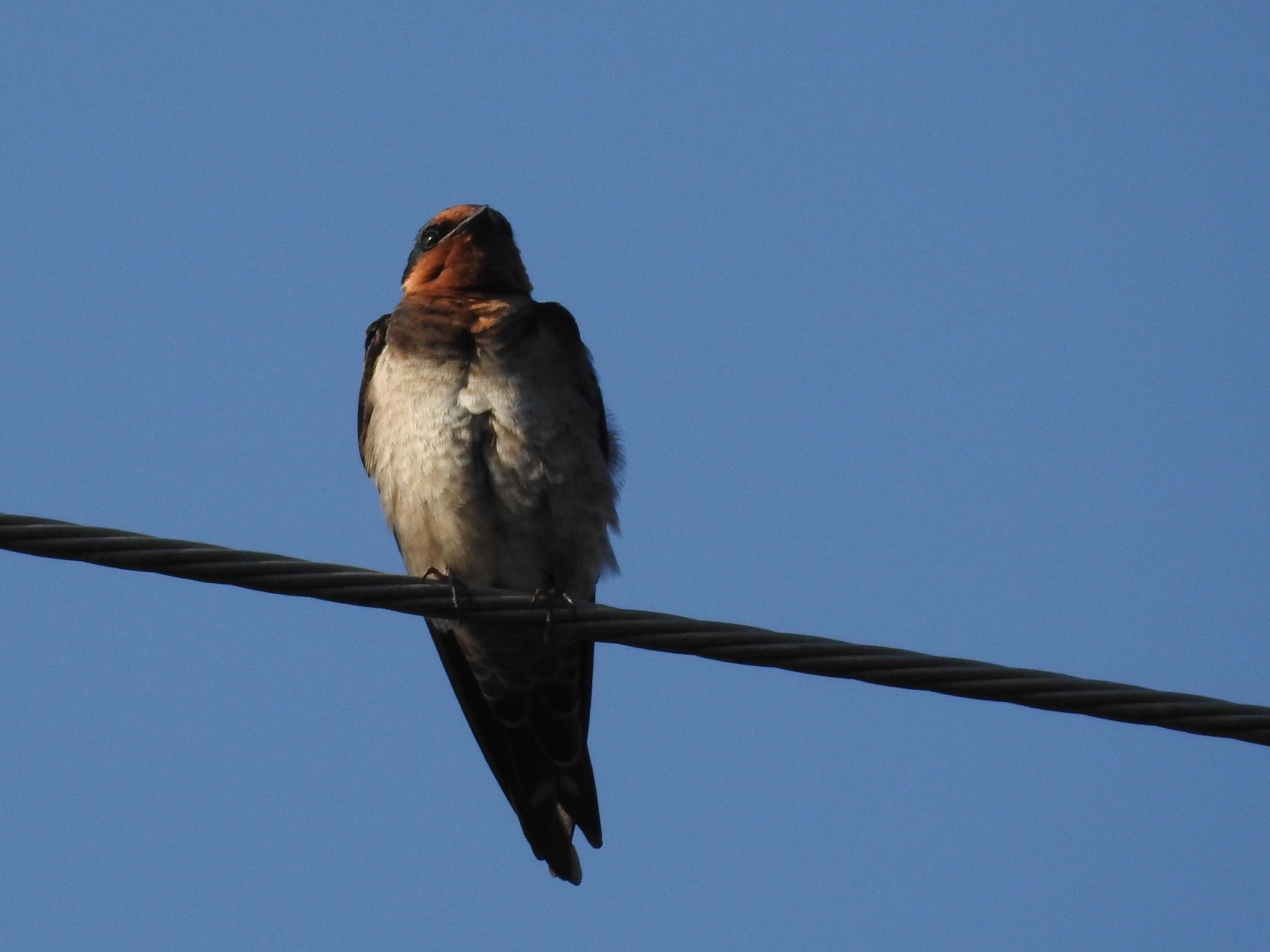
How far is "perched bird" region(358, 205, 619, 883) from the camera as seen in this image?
7066mm

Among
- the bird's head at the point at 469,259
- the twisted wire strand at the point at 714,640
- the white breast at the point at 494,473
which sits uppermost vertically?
the bird's head at the point at 469,259

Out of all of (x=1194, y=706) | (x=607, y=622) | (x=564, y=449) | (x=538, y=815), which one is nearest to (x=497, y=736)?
(x=538, y=815)

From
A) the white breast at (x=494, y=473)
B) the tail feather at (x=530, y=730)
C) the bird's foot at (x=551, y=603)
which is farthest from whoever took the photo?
the tail feather at (x=530, y=730)

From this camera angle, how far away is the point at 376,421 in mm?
7504

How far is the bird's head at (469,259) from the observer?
8242mm

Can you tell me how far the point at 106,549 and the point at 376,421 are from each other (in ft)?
10.3

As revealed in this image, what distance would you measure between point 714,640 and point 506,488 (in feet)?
8.79

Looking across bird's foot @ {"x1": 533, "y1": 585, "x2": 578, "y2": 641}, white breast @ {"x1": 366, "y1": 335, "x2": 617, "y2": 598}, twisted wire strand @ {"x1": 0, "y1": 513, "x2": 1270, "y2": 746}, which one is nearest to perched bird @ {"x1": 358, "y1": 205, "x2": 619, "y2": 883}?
white breast @ {"x1": 366, "y1": 335, "x2": 617, "y2": 598}

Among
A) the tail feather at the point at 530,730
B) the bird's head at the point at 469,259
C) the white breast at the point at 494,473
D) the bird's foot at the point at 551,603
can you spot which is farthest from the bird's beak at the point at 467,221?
the bird's foot at the point at 551,603

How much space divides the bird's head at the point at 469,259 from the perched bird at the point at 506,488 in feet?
0.06

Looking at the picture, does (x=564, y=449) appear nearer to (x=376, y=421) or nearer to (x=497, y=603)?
(x=376, y=421)

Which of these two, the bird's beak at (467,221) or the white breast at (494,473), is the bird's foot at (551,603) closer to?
the white breast at (494,473)

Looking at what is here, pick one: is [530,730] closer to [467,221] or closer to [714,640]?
[467,221]

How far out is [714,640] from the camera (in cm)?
450
